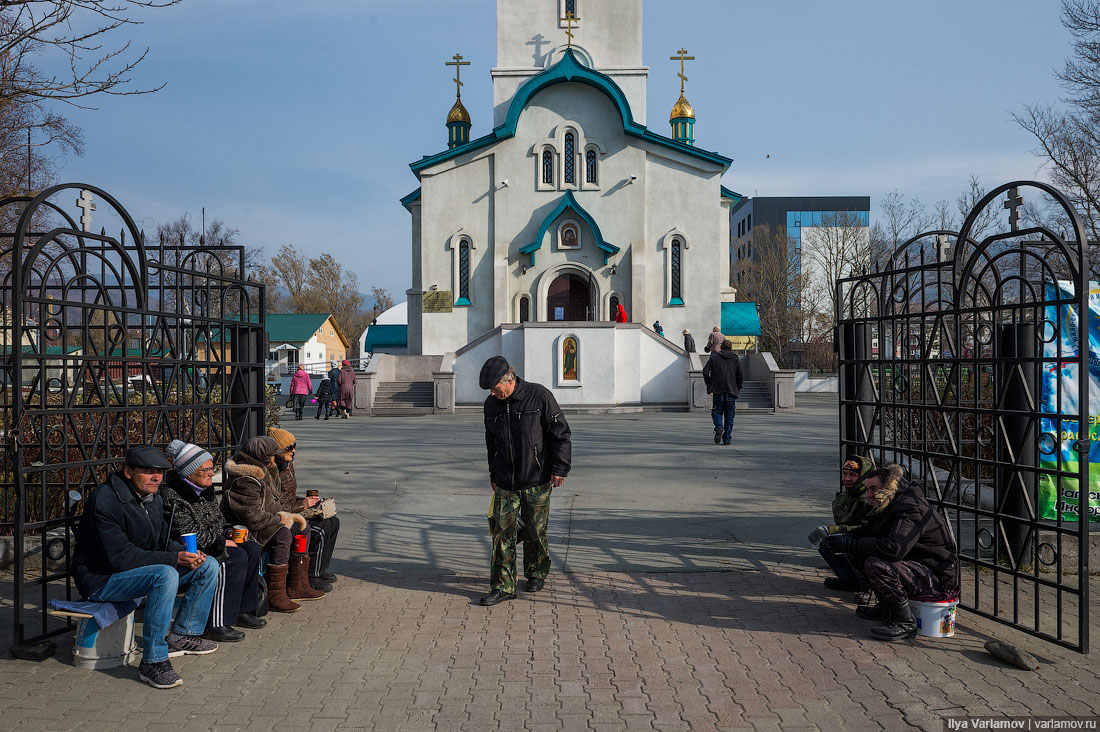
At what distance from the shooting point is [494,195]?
108ft

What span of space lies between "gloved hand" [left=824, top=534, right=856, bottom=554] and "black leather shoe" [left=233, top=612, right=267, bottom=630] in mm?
3784

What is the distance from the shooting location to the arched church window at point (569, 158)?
32.9 meters

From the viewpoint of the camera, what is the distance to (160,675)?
4.63 m

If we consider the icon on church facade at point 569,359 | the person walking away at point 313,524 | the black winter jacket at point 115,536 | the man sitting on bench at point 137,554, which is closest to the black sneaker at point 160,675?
the man sitting on bench at point 137,554

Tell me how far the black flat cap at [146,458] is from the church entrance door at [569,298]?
2861 cm

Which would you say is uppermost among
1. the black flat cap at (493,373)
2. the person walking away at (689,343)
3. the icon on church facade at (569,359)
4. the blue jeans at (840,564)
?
the person walking away at (689,343)

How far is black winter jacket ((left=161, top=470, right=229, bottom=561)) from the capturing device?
16.9 feet

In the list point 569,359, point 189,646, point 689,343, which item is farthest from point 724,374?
point 689,343

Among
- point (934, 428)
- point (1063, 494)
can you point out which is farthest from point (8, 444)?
point (934, 428)

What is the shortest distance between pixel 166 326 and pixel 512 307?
1033 inches

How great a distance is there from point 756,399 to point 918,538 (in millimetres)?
21367

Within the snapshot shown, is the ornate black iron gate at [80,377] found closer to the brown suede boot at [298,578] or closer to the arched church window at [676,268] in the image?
the brown suede boot at [298,578]

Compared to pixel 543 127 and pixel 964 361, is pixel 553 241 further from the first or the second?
pixel 964 361

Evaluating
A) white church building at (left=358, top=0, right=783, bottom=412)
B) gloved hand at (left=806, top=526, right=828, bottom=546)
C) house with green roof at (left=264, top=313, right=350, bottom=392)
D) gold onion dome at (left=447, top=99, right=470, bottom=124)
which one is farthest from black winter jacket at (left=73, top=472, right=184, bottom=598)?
house with green roof at (left=264, top=313, right=350, bottom=392)
